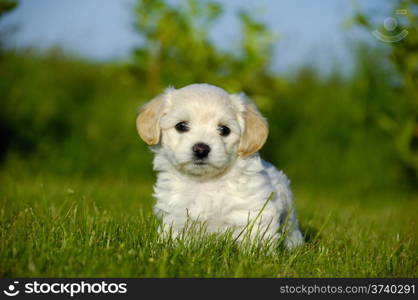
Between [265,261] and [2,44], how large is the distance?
657 centimetres

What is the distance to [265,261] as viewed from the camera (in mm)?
3844

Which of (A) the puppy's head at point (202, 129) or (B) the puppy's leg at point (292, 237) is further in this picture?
(B) the puppy's leg at point (292, 237)

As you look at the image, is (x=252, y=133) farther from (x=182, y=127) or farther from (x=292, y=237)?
(x=292, y=237)

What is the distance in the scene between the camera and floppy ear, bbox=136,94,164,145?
180 inches

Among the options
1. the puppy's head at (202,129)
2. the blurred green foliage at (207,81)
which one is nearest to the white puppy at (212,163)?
the puppy's head at (202,129)

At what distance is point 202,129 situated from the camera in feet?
14.4

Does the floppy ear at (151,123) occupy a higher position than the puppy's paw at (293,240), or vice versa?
the floppy ear at (151,123)

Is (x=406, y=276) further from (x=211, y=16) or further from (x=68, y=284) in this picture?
(x=211, y=16)

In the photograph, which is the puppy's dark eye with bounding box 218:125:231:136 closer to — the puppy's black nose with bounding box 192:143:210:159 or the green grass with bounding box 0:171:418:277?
the puppy's black nose with bounding box 192:143:210:159

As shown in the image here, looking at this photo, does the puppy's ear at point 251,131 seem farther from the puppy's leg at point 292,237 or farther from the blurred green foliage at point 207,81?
the blurred green foliage at point 207,81

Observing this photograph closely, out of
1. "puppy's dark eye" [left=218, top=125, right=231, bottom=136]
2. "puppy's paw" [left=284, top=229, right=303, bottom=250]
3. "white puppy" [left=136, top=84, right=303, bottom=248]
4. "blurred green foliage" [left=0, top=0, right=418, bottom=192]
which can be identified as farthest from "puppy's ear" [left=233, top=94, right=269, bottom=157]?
"blurred green foliage" [left=0, top=0, right=418, bottom=192]

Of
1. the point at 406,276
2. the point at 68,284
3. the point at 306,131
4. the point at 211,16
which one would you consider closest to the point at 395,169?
the point at 306,131

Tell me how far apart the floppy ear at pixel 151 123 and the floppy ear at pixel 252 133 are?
70 centimetres

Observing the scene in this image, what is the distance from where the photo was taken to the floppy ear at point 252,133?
4410 mm
